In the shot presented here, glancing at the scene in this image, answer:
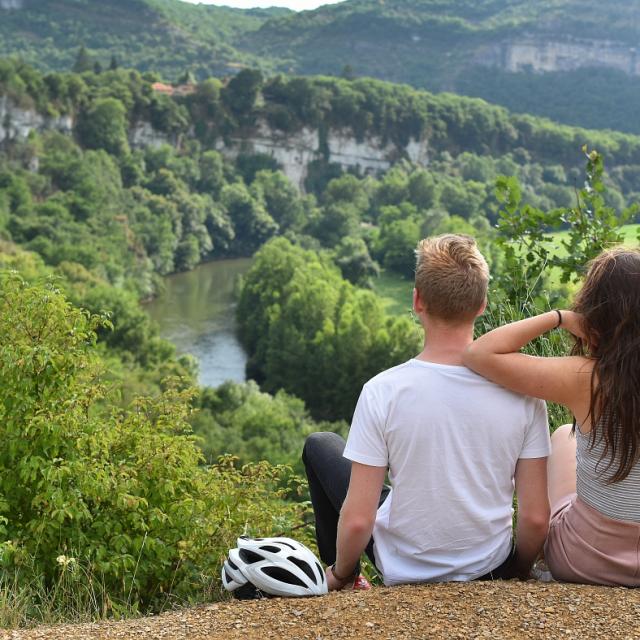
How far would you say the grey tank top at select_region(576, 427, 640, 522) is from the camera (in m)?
3.21

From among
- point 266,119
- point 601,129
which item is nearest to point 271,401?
point 266,119

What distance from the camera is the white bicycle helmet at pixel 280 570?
343 cm

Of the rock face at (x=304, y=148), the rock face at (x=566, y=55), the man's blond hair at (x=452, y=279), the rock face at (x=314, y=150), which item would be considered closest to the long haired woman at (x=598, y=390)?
the man's blond hair at (x=452, y=279)

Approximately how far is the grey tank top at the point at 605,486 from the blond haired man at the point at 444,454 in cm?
13

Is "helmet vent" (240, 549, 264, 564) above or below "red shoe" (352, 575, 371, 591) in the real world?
above

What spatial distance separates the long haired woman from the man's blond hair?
130 mm

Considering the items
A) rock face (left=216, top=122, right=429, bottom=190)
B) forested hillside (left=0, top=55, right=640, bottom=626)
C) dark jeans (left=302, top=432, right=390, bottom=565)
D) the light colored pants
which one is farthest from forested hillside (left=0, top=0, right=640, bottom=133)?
the light colored pants

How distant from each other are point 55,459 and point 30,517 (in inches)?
20.9

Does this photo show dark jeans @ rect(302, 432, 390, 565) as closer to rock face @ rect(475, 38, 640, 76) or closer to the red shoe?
the red shoe

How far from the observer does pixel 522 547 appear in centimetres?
343

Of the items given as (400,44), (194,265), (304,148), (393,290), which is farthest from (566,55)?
(393,290)

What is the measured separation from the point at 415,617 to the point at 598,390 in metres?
0.87

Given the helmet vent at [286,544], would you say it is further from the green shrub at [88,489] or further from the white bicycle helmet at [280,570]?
the green shrub at [88,489]

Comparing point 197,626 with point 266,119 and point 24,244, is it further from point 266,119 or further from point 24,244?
point 266,119
